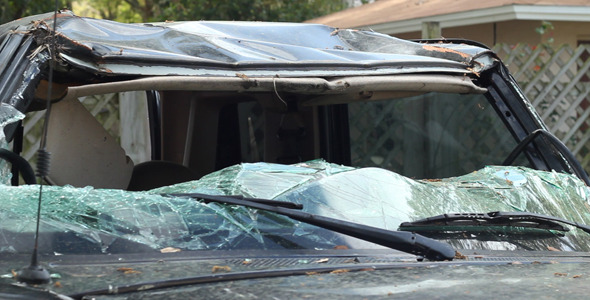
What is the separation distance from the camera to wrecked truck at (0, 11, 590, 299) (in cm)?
198

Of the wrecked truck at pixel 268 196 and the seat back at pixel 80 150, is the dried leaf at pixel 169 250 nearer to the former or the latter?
the wrecked truck at pixel 268 196

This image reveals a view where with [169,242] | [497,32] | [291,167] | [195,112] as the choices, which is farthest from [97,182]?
[497,32]

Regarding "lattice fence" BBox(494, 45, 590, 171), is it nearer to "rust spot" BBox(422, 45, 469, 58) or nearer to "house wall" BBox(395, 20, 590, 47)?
"house wall" BBox(395, 20, 590, 47)

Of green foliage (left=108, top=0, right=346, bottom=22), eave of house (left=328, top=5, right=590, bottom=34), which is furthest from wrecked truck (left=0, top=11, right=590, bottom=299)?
green foliage (left=108, top=0, right=346, bottom=22)

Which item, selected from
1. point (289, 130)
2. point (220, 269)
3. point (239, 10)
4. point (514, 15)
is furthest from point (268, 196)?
point (239, 10)

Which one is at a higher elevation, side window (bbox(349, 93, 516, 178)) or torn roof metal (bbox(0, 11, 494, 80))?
torn roof metal (bbox(0, 11, 494, 80))

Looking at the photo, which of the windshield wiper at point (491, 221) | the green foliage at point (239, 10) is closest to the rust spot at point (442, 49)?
the windshield wiper at point (491, 221)

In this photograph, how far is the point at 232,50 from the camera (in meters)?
3.01

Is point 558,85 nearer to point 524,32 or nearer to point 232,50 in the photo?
point 524,32

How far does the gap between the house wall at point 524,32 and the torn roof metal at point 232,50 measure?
863 centimetres

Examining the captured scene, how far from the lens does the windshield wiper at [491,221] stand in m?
2.51

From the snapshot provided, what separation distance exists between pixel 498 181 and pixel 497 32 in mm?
9568

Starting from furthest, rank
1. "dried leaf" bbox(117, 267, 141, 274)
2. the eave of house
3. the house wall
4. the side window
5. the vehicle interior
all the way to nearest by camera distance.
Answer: the house wall, the eave of house, the side window, the vehicle interior, "dried leaf" bbox(117, 267, 141, 274)

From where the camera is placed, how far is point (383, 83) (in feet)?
9.99
